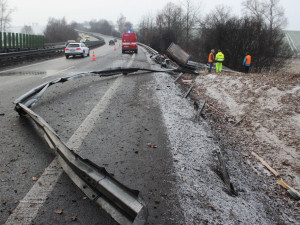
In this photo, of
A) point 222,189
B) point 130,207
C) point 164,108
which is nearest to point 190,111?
point 164,108

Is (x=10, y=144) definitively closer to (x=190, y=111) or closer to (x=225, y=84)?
(x=190, y=111)

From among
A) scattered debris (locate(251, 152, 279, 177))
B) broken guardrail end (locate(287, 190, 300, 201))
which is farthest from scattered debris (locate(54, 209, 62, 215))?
scattered debris (locate(251, 152, 279, 177))

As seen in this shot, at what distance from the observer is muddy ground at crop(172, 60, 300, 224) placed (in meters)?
4.31

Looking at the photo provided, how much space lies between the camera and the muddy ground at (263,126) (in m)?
4.31

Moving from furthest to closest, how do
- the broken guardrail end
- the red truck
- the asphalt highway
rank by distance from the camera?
the red truck, the broken guardrail end, the asphalt highway

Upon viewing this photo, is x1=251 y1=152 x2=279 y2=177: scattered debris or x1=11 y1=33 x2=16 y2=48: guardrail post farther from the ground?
x1=11 y1=33 x2=16 y2=48: guardrail post

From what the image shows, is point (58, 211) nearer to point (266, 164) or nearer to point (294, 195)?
point (294, 195)

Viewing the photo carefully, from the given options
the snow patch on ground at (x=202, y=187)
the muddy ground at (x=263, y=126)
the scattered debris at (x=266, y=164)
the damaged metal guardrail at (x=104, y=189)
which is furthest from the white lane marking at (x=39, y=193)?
the scattered debris at (x=266, y=164)

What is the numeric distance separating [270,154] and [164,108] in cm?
306

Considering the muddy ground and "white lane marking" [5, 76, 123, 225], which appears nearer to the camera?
"white lane marking" [5, 76, 123, 225]

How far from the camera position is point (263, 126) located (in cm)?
621

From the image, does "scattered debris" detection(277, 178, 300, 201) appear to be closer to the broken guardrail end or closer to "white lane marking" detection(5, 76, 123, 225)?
the broken guardrail end

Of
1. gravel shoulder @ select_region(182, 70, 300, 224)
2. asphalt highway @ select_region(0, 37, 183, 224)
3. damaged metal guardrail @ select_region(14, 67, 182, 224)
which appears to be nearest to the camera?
damaged metal guardrail @ select_region(14, 67, 182, 224)

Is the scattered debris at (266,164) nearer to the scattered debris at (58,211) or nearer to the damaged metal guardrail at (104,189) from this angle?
the damaged metal guardrail at (104,189)
